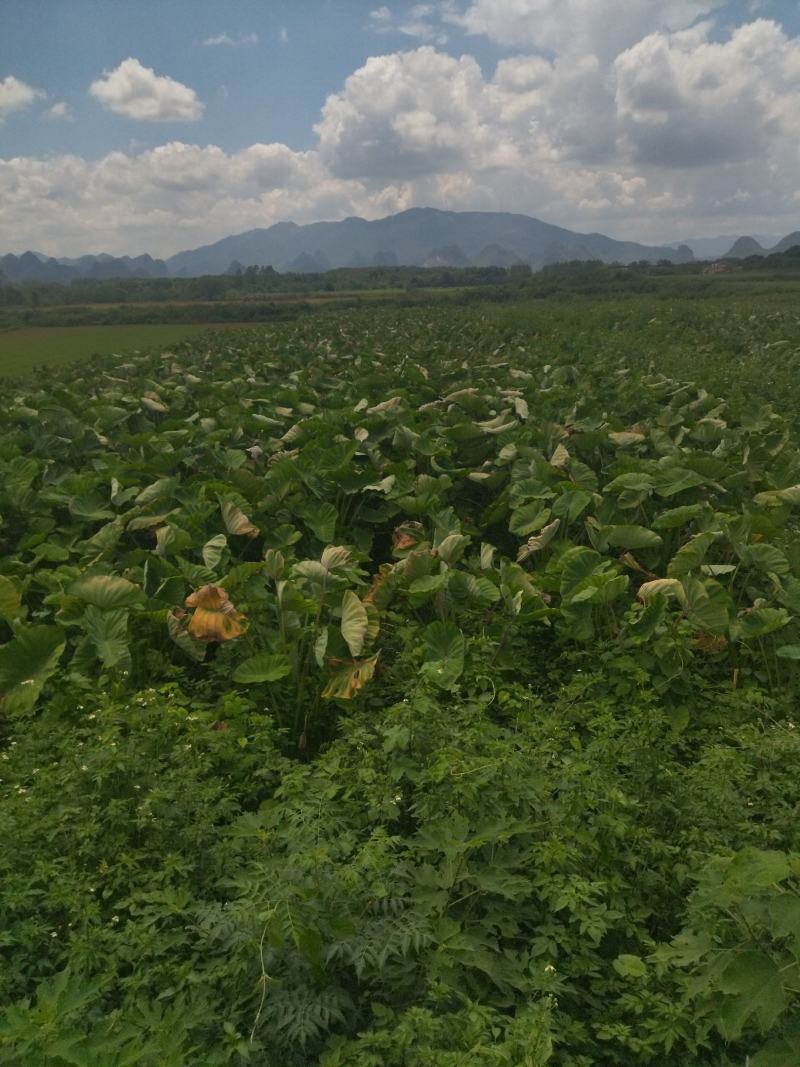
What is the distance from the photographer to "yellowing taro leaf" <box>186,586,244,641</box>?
438cm

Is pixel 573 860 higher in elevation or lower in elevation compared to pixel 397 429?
lower

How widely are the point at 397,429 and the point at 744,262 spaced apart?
267 ft

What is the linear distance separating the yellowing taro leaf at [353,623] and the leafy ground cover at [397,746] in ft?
0.10

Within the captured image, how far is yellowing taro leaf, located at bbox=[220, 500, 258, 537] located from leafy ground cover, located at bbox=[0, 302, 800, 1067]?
26 millimetres

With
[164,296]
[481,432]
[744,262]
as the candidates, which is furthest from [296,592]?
[744,262]

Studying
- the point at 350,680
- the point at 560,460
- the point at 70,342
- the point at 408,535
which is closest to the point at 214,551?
the point at 350,680

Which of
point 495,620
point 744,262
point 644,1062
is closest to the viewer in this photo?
point 644,1062

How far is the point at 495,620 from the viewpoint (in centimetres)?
507

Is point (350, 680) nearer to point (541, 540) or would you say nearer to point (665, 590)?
point (665, 590)

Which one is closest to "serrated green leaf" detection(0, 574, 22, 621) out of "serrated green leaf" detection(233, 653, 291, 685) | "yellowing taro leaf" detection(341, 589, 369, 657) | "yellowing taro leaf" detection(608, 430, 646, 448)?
"serrated green leaf" detection(233, 653, 291, 685)

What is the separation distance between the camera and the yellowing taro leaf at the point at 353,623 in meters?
4.35

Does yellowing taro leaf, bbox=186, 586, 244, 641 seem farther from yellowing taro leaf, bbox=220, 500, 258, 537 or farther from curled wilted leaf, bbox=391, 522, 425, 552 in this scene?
curled wilted leaf, bbox=391, 522, 425, 552

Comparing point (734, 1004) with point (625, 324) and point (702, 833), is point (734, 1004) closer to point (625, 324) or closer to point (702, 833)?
point (702, 833)

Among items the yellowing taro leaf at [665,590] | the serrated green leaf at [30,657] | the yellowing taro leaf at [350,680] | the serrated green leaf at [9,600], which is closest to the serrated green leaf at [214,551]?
the serrated green leaf at [30,657]
